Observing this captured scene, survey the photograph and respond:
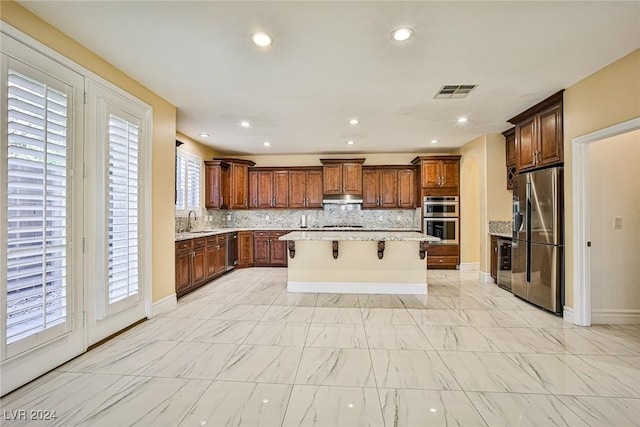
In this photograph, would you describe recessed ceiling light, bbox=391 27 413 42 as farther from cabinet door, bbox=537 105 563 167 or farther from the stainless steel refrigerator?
the stainless steel refrigerator

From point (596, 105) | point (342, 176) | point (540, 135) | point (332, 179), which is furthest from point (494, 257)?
point (332, 179)

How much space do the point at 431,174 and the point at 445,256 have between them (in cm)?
184

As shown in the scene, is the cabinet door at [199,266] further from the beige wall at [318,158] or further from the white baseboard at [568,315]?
the white baseboard at [568,315]

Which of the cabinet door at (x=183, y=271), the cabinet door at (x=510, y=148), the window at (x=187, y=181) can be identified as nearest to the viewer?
the cabinet door at (x=183, y=271)

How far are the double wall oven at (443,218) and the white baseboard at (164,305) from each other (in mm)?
5093

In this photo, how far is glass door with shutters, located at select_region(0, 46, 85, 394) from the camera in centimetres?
200

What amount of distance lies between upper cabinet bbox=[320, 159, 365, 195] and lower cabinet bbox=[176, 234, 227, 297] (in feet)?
8.72

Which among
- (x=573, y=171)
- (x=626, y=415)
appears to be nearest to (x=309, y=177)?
(x=573, y=171)

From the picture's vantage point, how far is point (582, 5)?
2.05 m

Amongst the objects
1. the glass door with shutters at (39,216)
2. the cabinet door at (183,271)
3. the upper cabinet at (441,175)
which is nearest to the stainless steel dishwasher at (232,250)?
the cabinet door at (183,271)

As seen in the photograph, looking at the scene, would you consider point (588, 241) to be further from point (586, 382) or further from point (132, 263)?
point (132, 263)

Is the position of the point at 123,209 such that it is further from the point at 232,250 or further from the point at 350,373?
the point at 232,250

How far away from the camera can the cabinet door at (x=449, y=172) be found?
21.4ft

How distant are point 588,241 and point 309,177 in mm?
5128
